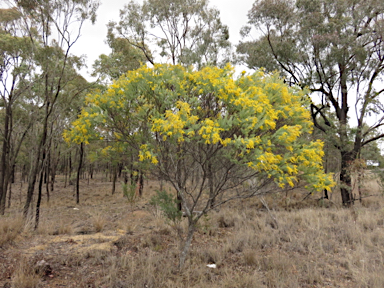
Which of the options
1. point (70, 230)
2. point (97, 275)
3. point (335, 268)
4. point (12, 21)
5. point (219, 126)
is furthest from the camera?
point (12, 21)

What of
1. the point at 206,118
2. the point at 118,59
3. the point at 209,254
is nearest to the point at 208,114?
the point at 206,118

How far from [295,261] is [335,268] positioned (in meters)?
0.77

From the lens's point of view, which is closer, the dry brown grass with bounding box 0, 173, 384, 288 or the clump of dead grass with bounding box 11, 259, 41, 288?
the clump of dead grass with bounding box 11, 259, 41, 288

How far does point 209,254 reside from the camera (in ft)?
18.4

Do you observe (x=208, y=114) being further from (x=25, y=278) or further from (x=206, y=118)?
(x=25, y=278)

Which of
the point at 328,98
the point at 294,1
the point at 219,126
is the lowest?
the point at 219,126

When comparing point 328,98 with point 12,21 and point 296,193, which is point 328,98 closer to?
point 296,193

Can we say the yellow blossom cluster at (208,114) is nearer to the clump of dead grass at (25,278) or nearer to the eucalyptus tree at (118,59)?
the clump of dead grass at (25,278)

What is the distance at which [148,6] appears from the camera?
1251 centimetres

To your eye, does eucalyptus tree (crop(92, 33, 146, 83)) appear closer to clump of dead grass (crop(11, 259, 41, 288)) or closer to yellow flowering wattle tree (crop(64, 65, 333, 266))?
yellow flowering wattle tree (crop(64, 65, 333, 266))

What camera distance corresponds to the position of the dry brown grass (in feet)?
14.2

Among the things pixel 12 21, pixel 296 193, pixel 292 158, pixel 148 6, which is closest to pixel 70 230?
pixel 292 158

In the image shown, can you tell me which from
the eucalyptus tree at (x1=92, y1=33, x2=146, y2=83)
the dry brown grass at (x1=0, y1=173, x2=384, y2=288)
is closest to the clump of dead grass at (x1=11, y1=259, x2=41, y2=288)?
the dry brown grass at (x1=0, y1=173, x2=384, y2=288)

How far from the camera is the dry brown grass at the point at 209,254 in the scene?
4.33m
